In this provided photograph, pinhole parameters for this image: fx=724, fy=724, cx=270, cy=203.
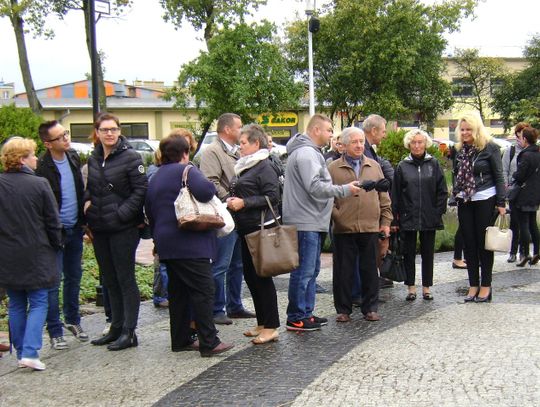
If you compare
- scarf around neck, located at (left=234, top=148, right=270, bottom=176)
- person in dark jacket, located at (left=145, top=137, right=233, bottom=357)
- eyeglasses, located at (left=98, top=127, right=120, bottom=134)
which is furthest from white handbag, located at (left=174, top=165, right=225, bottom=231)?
eyeglasses, located at (left=98, top=127, right=120, bottom=134)

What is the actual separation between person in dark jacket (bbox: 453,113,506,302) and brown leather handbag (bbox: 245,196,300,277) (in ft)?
8.56

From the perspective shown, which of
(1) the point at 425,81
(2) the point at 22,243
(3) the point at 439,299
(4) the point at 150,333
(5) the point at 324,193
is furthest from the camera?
(1) the point at 425,81

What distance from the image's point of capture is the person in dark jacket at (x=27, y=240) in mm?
5641

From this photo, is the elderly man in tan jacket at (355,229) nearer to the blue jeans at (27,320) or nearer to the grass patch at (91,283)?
the blue jeans at (27,320)

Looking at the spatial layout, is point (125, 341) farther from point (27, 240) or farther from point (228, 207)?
point (228, 207)

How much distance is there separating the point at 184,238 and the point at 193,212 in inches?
10.6

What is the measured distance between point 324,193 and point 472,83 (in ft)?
164

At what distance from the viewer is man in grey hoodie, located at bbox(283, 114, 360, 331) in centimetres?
636

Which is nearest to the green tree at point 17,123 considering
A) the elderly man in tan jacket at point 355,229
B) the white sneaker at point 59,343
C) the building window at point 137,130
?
the white sneaker at point 59,343

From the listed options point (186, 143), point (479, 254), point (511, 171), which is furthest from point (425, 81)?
point (186, 143)

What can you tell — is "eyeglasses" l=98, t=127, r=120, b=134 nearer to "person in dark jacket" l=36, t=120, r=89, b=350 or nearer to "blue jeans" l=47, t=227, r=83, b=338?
"person in dark jacket" l=36, t=120, r=89, b=350

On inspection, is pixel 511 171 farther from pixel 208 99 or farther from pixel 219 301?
pixel 208 99

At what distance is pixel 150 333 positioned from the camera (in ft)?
22.5

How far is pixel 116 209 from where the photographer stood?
6023 millimetres
